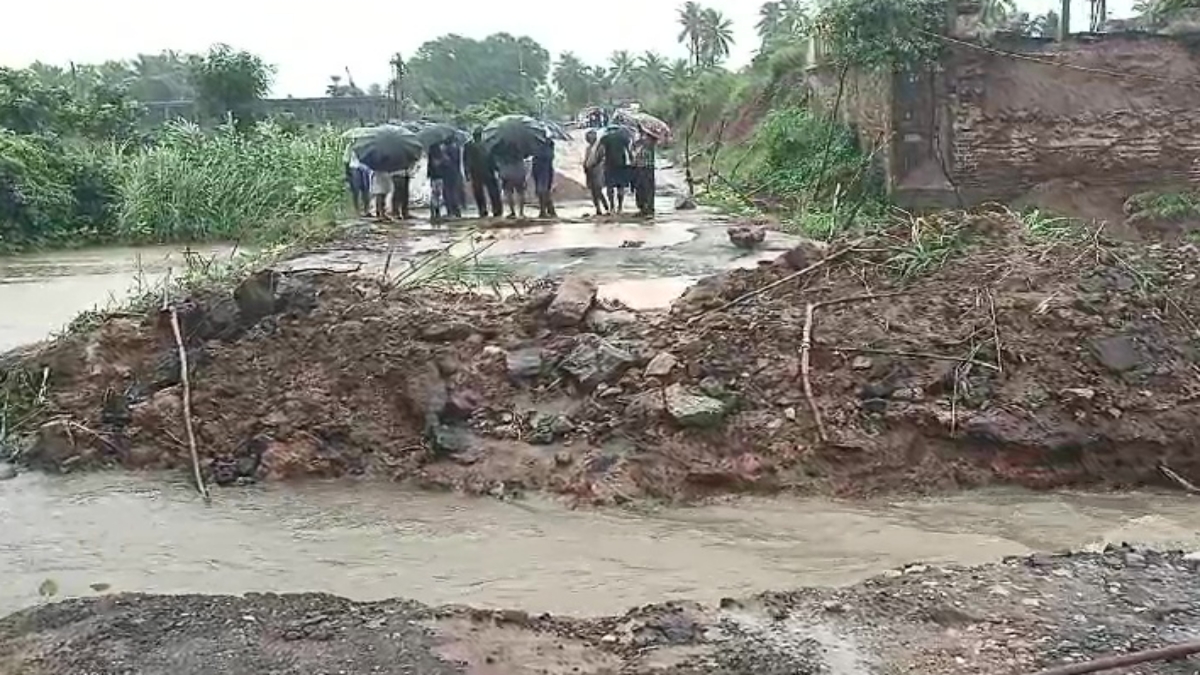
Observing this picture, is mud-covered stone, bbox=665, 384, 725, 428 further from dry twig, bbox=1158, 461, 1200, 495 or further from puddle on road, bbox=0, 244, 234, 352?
puddle on road, bbox=0, 244, 234, 352

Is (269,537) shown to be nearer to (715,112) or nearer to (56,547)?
(56,547)

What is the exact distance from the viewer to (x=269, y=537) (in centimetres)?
756

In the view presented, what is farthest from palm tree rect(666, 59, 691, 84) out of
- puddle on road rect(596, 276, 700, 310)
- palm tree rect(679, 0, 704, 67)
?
puddle on road rect(596, 276, 700, 310)

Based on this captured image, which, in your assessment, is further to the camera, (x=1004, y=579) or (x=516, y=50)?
(x=516, y=50)

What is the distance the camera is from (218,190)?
2322 cm

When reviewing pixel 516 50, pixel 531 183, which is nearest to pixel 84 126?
pixel 531 183

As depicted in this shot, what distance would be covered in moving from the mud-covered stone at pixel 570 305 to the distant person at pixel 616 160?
34.3ft

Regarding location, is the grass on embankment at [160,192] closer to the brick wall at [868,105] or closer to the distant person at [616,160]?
the distant person at [616,160]

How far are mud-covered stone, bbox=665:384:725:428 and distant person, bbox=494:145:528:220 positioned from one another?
12072mm

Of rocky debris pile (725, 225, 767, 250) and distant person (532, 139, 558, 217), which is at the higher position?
distant person (532, 139, 558, 217)

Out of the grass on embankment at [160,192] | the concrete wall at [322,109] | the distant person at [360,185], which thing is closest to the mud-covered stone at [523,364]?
the distant person at [360,185]

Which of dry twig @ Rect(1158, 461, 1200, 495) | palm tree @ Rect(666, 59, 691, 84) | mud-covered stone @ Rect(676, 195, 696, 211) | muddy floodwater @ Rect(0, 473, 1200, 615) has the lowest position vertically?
muddy floodwater @ Rect(0, 473, 1200, 615)

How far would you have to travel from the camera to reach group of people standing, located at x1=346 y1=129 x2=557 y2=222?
20.2 metres

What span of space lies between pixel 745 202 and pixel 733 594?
55.9 ft
